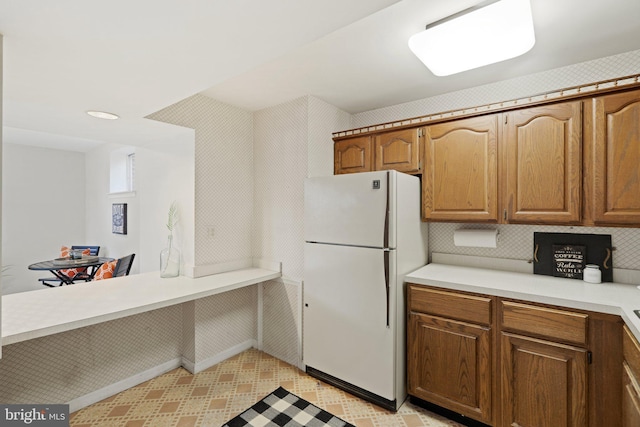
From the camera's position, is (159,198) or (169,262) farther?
(159,198)

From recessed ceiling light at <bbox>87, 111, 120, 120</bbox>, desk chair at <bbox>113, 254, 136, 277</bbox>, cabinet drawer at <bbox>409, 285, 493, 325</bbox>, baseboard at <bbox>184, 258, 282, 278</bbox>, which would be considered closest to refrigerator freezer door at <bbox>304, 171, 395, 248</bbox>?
cabinet drawer at <bbox>409, 285, 493, 325</bbox>

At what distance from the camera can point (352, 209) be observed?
7.18 feet

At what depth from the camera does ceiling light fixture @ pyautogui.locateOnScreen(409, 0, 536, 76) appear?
1326 millimetres

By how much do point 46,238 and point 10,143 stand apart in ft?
5.17

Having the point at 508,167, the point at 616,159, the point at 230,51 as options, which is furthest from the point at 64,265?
the point at 616,159

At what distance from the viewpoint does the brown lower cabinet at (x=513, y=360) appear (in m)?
1.54

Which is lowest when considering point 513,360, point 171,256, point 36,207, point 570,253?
point 513,360

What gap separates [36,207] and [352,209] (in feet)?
18.4

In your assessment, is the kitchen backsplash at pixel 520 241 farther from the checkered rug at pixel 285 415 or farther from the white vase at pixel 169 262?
the white vase at pixel 169 262

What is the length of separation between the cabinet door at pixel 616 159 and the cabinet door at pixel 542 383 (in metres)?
0.83

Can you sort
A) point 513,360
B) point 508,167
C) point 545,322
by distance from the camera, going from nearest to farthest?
point 545,322
point 513,360
point 508,167

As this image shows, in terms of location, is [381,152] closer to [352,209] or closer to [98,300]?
[352,209]

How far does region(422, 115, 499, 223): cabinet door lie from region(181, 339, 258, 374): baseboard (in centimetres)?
209

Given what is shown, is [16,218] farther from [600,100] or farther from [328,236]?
[600,100]
